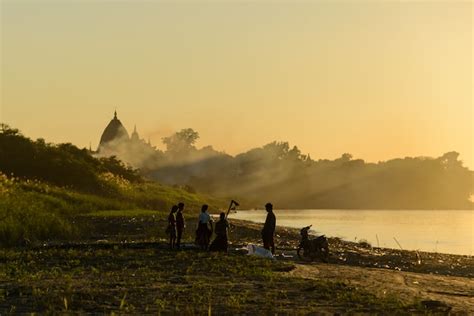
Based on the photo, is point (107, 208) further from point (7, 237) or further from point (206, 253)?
point (206, 253)

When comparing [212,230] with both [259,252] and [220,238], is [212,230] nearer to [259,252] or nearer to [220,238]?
[220,238]

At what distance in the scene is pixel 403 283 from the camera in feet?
69.6

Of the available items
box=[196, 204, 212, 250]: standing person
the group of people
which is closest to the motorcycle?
the group of people

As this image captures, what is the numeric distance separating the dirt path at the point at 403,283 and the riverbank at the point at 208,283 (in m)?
0.03

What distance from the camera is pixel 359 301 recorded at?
16531 millimetres

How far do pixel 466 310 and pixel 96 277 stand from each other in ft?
32.2

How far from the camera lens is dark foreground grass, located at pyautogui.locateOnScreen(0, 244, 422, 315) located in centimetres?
1544

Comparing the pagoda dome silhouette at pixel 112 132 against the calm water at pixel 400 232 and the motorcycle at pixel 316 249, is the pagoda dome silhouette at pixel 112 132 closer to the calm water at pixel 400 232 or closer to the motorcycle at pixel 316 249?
the calm water at pixel 400 232

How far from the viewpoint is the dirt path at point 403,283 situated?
18234mm

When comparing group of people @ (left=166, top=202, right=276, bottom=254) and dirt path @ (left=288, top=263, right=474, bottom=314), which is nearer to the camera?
dirt path @ (left=288, top=263, right=474, bottom=314)

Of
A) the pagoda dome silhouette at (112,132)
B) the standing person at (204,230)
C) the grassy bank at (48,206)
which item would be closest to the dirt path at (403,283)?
the standing person at (204,230)

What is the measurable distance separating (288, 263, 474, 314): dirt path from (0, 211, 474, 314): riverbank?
35mm

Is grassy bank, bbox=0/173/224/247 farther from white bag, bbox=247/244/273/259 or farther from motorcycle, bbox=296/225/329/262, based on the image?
motorcycle, bbox=296/225/329/262

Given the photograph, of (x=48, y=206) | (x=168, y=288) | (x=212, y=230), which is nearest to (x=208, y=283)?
(x=168, y=288)
